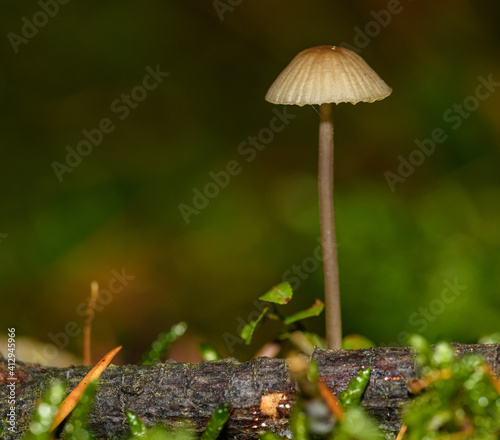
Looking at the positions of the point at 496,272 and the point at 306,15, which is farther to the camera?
the point at 306,15

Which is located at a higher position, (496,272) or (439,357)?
(439,357)

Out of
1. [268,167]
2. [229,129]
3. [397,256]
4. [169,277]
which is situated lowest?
[169,277]

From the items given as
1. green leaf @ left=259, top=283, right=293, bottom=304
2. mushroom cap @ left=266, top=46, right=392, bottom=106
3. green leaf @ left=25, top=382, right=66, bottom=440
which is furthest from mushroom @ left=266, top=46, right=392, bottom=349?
green leaf @ left=25, top=382, right=66, bottom=440

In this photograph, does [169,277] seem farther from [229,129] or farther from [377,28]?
[377,28]

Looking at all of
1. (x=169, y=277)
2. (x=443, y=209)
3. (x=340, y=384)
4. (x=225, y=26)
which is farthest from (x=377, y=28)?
(x=340, y=384)

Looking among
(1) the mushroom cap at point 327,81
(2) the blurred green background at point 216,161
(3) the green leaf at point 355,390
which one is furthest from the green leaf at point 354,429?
(2) the blurred green background at point 216,161

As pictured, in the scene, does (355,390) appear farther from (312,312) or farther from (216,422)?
(312,312)

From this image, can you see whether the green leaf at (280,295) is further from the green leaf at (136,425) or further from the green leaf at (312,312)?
the green leaf at (136,425)
